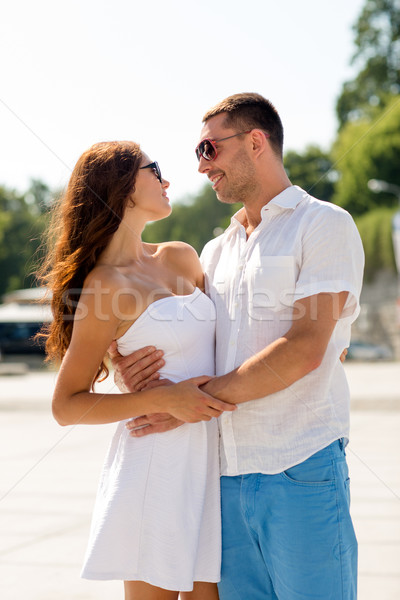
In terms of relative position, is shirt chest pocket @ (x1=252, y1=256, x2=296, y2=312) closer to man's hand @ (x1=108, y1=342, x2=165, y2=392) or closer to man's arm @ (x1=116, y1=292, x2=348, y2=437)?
man's arm @ (x1=116, y1=292, x2=348, y2=437)

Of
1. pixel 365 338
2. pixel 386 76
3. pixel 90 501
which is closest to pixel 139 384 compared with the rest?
pixel 90 501

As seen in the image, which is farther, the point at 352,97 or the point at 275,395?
the point at 352,97

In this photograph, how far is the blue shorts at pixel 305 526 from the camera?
2553 mm

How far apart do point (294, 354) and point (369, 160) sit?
42364mm

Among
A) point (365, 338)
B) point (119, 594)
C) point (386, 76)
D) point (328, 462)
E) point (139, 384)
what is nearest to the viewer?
point (328, 462)

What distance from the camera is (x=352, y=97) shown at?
45.3m

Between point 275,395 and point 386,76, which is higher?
point 386,76

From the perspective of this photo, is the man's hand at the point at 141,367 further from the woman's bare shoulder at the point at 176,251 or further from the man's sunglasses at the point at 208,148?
the man's sunglasses at the point at 208,148

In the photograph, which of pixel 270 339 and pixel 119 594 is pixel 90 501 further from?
pixel 270 339

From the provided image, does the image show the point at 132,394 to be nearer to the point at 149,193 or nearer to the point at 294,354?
the point at 294,354

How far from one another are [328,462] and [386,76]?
144 ft

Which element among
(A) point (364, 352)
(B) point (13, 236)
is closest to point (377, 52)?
(A) point (364, 352)

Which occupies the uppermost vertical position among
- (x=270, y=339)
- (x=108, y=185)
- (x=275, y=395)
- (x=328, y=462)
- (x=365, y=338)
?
(x=108, y=185)

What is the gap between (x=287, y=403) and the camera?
2.66 m
